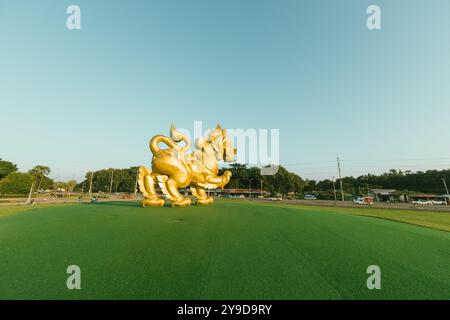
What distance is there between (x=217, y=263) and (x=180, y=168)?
7.41 meters

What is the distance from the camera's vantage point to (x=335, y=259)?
3.83 metres

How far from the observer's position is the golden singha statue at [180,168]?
10.3 metres

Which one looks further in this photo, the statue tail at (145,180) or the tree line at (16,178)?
the tree line at (16,178)

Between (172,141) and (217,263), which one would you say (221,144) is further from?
(217,263)

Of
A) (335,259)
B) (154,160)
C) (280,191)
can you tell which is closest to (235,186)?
(280,191)

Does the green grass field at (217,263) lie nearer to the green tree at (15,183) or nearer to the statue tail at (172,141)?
the statue tail at (172,141)

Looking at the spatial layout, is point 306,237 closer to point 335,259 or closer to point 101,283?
point 335,259

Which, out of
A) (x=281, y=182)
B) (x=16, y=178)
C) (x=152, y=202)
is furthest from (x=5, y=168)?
(x=281, y=182)

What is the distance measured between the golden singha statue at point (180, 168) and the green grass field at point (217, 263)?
15.2ft

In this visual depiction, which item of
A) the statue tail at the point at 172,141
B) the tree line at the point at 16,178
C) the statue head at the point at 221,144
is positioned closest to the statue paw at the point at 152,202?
the statue tail at the point at 172,141

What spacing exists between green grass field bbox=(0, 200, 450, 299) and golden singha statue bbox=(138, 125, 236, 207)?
465 cm

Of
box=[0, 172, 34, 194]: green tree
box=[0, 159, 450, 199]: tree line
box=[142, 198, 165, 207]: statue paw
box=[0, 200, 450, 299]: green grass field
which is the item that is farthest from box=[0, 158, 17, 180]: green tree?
box=[0, 200, 450, 299]: green grass field

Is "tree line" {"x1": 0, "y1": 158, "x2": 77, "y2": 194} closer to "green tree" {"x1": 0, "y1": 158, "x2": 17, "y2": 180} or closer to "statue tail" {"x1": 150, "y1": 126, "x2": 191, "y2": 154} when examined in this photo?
"green tree" {"x1": 0, "y1": 158, "x2": 17, "y2": 180}
